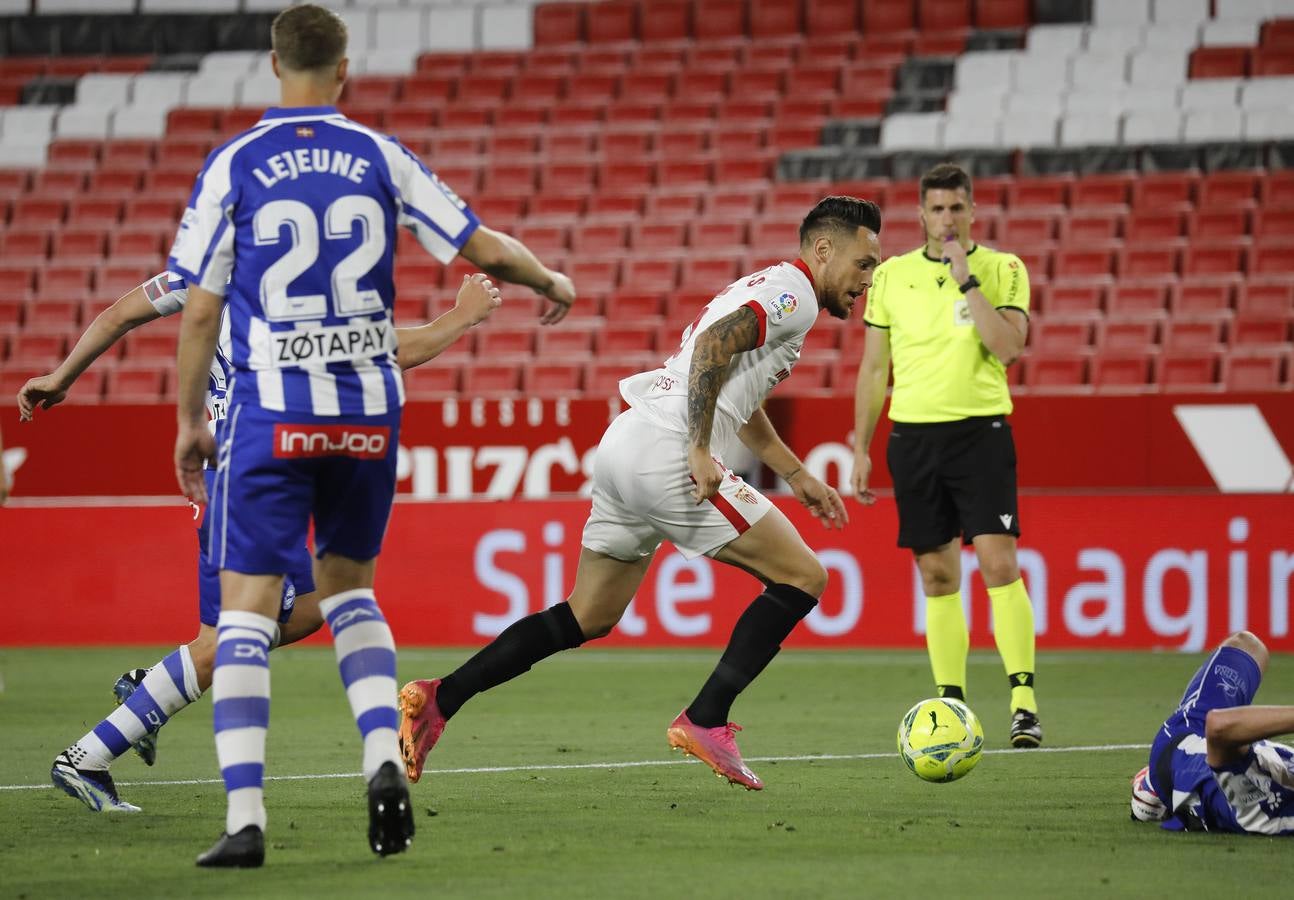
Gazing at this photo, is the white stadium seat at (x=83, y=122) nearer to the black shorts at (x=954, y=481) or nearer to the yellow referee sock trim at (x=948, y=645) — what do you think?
the black shorts at (x=954, y=481)

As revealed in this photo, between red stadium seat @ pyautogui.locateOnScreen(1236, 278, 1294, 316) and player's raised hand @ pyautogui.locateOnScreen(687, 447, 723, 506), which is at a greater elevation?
red stadium seat @ pyautogui.locateOnScreen(1236, 278, 1294, 316)

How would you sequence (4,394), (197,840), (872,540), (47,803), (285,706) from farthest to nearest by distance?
(4,394) < (872,540) < (285,706) < (47,803) < (197,840)

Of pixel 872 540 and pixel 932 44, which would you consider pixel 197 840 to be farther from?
pixel 932 44

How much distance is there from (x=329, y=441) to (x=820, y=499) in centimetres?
212

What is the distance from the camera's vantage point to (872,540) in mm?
11562

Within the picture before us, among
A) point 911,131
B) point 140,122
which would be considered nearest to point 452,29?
point 140,122

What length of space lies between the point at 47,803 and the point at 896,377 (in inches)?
151

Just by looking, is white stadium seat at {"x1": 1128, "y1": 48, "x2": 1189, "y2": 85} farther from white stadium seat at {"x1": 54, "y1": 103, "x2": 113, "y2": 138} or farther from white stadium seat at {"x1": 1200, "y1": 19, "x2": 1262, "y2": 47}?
white stadium seat at {"x1": 54, "y1": 103, "x2": 113, "y2": 138}

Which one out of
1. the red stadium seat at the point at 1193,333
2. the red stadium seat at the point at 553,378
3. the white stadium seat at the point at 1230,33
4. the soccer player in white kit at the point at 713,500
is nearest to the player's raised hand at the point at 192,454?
the soccer player in white kit at the point at 713,500

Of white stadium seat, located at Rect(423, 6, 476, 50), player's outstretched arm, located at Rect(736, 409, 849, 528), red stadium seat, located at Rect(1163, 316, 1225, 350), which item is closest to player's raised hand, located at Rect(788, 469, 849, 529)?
player's outstretched arm, located at Rect(736, 409, 849, 528)

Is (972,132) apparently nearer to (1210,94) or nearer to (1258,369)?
(1210,94)

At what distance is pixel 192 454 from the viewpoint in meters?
4.50

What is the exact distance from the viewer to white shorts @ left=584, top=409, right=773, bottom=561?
579 cm

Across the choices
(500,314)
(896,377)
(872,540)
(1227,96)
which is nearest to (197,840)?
(896,377)
